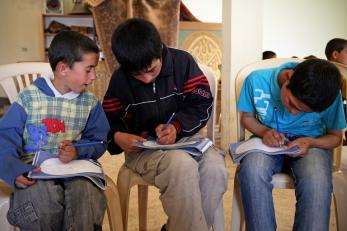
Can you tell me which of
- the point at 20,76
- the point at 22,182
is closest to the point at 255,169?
the point at 22,182

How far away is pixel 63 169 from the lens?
1.04m

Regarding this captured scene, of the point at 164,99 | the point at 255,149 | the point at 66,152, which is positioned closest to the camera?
the point at 66,152

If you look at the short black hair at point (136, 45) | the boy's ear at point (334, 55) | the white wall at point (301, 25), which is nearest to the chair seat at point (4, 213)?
the short black hair at point (136, 45)

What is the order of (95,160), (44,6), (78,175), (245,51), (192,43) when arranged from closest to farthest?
(78,175), (95,160), (245,51), (192,43), (44,6)

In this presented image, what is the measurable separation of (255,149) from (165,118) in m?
0.33

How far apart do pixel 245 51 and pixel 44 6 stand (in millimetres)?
3058

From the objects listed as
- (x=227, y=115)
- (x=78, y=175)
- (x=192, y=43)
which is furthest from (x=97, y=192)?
(x=192, y=43)

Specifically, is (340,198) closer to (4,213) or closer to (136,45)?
(136,45)

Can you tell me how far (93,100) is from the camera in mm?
1249

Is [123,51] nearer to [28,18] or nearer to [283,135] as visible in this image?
[283,135]

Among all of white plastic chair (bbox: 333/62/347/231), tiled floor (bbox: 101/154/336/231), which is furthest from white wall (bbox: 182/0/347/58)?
white plastic chair (bbox: 333/62/347/231)

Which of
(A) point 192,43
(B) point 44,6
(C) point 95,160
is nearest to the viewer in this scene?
(C) point 95,160

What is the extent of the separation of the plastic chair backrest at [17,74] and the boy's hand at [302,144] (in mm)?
877

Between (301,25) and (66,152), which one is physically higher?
(301,25)
